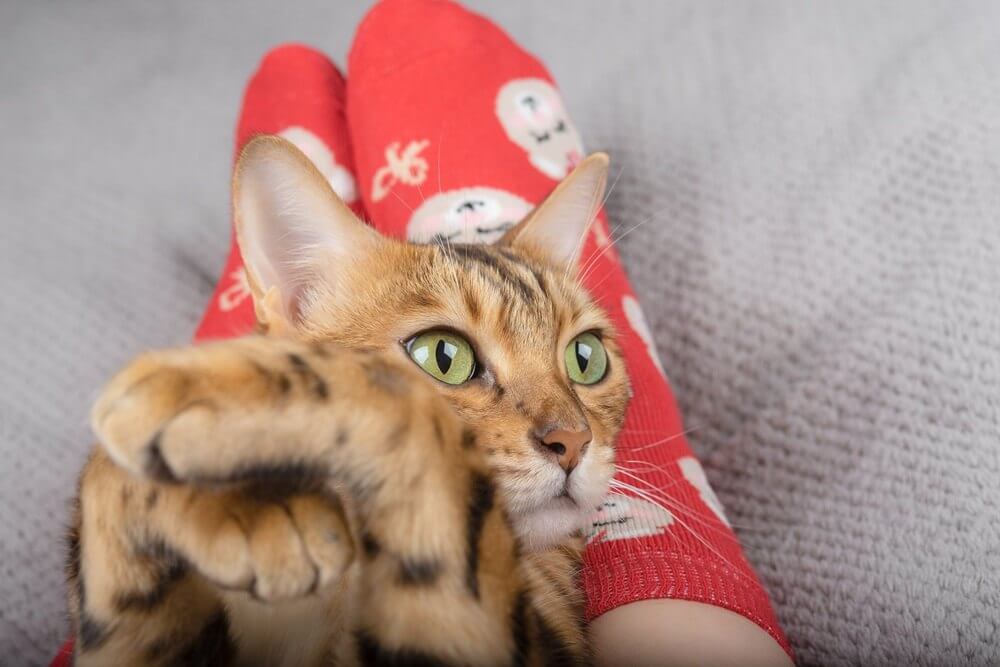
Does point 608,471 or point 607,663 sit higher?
point 608,471

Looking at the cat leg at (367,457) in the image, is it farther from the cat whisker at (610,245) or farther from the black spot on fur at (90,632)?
the cat whisker at (610,245)

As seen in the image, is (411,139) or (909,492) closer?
(909,492)

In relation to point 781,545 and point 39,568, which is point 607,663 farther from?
point 39,568

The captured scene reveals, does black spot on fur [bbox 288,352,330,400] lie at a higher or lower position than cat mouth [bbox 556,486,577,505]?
higher

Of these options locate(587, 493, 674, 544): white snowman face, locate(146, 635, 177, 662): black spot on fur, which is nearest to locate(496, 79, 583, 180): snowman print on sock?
locate(587, 493, 674, 544): white snowman face

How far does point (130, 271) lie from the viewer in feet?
4.04

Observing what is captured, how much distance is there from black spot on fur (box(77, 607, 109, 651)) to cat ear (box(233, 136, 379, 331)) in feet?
0.90

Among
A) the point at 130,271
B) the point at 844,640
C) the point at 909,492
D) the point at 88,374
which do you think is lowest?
the point at 844,640

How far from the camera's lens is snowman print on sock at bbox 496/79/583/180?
123cm

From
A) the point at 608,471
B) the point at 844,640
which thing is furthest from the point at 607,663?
the point at 844,640

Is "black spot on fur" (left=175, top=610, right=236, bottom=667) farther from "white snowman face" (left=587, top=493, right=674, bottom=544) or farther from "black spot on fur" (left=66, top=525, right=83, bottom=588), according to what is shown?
"white snowman face" (left=587, top=493, right=674, bottom=544)

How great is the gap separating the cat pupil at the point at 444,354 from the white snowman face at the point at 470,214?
473 millimetres

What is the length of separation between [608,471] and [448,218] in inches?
23.2

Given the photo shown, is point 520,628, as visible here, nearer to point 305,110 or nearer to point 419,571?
point 419,571
